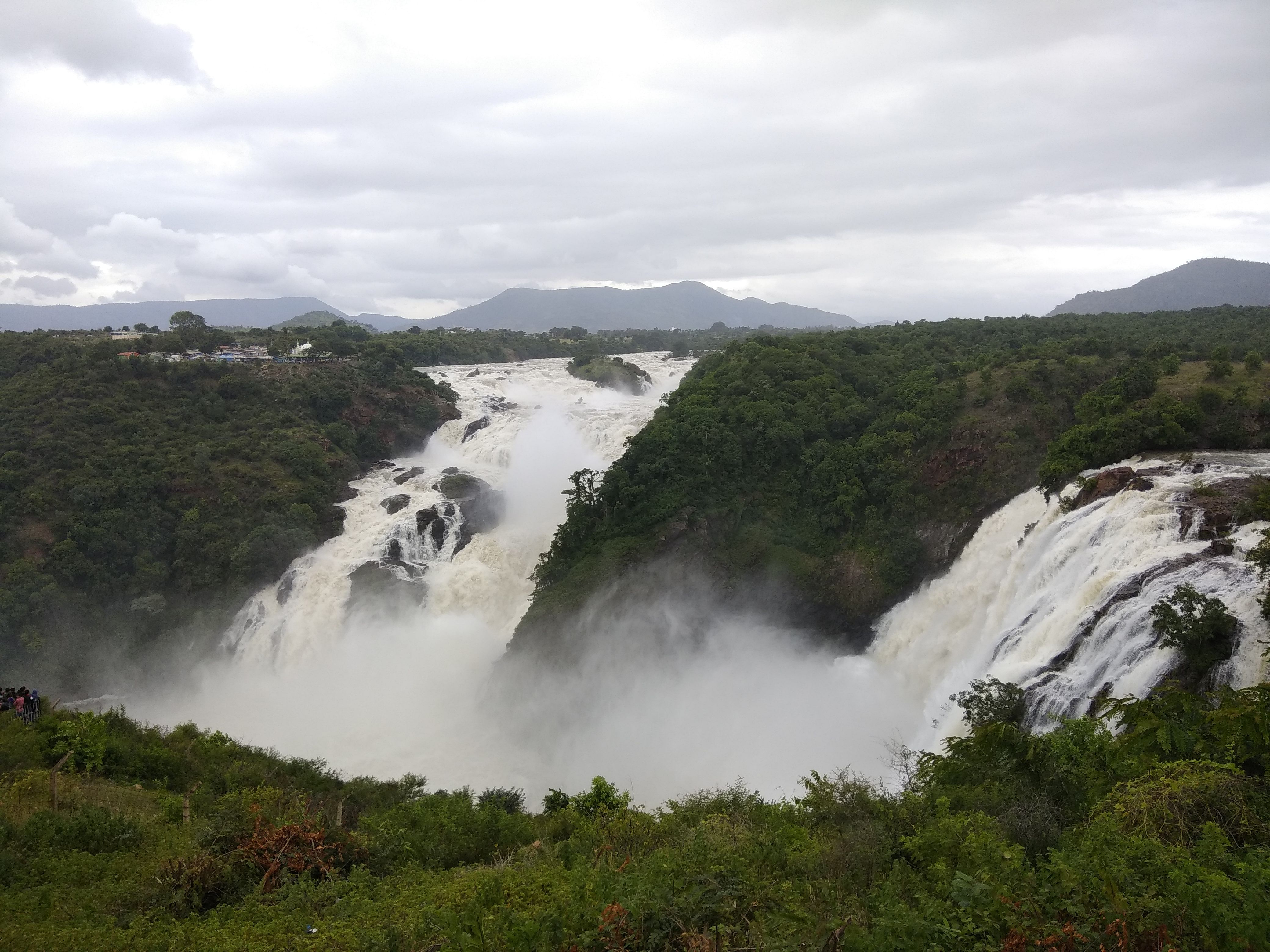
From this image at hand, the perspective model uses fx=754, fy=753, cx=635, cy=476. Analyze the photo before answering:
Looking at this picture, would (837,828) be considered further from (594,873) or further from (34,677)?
(34,677)

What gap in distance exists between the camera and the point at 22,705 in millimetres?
16672

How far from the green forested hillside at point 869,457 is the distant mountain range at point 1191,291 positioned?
95.6 metres

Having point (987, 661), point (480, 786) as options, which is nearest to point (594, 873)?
point (987, 661)

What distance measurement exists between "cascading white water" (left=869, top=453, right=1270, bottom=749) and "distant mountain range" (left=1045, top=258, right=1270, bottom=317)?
4304 inches

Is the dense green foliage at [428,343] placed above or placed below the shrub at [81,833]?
above

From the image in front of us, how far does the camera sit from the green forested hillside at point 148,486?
36125mm

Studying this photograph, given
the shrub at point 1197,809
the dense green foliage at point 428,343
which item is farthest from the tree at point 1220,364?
the dense green foliage at point 428,343

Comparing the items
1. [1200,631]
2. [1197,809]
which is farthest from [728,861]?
[1200,631]

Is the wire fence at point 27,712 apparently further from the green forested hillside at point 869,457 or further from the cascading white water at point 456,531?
the cascading white water at point 456,531

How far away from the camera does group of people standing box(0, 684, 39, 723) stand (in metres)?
16.4

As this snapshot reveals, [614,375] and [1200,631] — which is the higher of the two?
[614,375]

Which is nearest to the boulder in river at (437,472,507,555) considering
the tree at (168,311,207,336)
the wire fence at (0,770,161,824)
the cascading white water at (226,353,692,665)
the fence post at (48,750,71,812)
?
the cascading white water at (226,353,692,665)

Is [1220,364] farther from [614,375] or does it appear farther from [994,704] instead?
[614,375]

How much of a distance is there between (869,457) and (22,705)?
29939 mm
